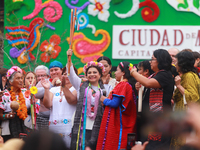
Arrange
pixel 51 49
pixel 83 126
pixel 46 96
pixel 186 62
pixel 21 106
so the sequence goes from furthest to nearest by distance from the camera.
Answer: pixel 51 49, pixel 21 106, pixel 46 96, pixel 83 126, pixel 186 62

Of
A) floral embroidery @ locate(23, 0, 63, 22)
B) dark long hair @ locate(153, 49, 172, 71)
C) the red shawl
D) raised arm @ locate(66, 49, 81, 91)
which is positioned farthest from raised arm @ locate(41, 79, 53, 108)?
floral embroidery @ locate(23, 0, 63, 22)

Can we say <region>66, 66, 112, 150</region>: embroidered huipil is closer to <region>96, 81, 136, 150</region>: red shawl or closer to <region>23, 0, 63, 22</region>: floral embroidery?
<region>96, 81, 136, 150</region>: red shawl

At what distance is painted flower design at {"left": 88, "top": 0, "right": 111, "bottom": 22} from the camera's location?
35.4 feet

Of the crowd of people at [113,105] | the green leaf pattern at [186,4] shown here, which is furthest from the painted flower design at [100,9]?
the crowd of people at [113,105]

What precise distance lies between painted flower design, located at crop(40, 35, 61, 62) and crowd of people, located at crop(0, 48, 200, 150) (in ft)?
19.7

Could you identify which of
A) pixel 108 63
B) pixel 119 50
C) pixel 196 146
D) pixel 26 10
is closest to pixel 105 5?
pixel 119 50

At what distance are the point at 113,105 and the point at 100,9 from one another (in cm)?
737

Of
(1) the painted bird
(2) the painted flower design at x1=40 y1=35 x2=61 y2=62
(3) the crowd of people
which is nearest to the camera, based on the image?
(3) the crowd of people

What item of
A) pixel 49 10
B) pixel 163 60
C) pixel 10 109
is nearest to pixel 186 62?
pixel 163 60

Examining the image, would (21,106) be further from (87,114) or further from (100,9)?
(100,9)

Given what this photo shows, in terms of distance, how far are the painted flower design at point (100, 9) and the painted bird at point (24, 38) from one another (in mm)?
1853

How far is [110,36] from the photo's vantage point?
10.8 meters

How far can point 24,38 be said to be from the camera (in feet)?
36.4

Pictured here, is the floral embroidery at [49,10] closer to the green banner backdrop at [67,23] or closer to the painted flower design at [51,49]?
the green banner backdrop at [67,23]
